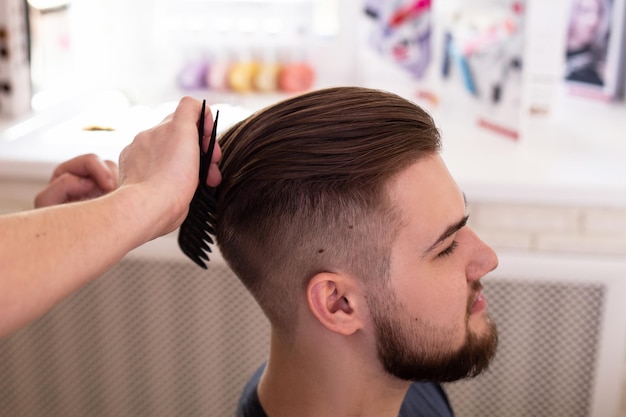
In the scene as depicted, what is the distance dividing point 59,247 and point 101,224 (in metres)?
0.06

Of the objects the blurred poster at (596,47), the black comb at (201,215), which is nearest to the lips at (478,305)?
the black comb at (201,215)

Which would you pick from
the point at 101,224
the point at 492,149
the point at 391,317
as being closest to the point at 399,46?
the point at 492,149

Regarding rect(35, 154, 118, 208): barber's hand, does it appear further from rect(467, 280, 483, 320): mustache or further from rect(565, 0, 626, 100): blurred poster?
rect(565, 0, 626, 100): blurred poster

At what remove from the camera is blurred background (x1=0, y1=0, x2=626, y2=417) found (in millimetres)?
1972

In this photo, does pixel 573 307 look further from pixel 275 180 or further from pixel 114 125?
pixel 114 125

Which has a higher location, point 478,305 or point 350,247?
point 350,247

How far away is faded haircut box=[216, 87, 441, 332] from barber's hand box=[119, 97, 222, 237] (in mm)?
112

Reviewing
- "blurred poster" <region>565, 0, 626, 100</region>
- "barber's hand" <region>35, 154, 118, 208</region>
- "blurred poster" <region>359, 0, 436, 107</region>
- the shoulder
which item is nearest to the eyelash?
the shoulder

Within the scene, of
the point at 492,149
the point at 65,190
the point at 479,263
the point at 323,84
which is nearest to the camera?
the point at 479,263

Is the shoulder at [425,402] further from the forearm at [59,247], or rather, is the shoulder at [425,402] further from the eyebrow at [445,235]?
the forearm at [59,247]

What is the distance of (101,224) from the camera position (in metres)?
0.94

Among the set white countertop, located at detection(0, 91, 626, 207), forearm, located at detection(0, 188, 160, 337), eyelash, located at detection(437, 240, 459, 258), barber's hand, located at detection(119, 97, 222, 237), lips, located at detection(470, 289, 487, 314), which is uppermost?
barber's hand, located at detection(119, 97, 222, 237)

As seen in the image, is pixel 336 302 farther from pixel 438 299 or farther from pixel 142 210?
pixel 142 210

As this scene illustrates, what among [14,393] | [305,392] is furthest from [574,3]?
[14,393]
